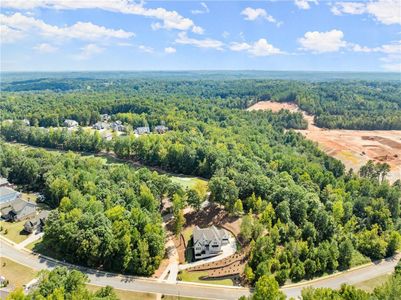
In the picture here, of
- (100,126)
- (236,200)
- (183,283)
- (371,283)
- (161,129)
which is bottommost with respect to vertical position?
(371,283)

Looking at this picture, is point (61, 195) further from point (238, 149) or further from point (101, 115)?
point (101, 115)

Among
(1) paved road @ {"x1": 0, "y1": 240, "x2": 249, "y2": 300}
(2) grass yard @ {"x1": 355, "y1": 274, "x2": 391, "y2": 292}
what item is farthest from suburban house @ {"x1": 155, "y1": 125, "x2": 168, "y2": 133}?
(2) grass yard @ {"x1": 355, "y1": 274, "x2": 391, "y2": 292}

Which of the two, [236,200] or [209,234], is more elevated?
[236,200]

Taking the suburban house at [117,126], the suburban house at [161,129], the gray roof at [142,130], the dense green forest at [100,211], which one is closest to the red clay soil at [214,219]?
the dense green forest at [100,211]

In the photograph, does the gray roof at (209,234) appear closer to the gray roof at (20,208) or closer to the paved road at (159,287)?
the paved road at (159,287)

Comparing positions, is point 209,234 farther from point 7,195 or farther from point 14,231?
point 7,195

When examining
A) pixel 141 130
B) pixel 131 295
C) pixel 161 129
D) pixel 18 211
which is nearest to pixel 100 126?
pixel 141 130
